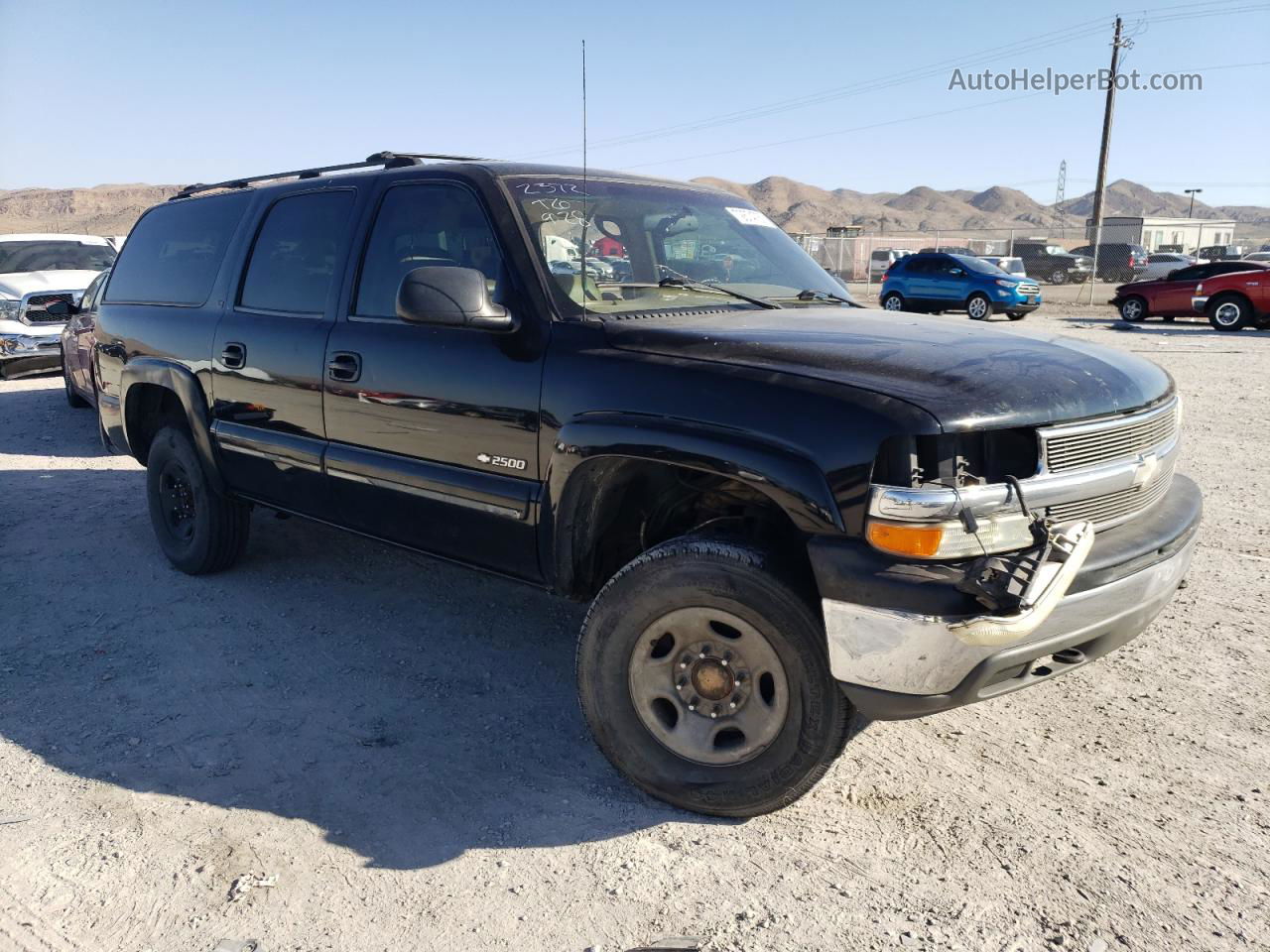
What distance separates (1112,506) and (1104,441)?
0.67ft

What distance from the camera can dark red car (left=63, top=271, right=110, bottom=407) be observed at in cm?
895

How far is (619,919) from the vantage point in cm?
251

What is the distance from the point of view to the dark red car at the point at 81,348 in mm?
8953

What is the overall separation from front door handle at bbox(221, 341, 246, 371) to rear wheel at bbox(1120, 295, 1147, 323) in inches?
807

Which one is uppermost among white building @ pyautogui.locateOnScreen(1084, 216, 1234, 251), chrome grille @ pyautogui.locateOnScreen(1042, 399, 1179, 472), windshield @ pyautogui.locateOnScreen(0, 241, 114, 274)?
white building @ pyautogui.locateOnScreen(1084, 216, 1234, 251)

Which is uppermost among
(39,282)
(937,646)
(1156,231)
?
(1156,231)

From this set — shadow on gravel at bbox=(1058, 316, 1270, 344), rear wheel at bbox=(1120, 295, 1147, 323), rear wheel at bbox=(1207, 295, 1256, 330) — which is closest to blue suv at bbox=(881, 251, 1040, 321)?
shadow on gravel at bbox=(1058, 316, 1270, 344)

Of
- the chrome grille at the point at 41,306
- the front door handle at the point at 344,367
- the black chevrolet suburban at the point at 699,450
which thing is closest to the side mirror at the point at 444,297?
the black chevrolet suburban at the point at 699,450

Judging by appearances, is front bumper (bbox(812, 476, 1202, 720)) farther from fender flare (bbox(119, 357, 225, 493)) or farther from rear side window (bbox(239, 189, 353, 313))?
fender flare (bbox(119, 357, 225, 493))

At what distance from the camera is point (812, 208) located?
135 m

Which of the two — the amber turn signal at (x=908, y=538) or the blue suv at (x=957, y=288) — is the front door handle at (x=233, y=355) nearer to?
the amber turn signal at (x=908, y=538)

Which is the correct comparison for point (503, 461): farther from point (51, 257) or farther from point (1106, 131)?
point (1106, 131)

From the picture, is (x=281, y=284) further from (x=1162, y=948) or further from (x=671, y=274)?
(x=1162, y=948)

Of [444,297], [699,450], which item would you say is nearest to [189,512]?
[444,297]
